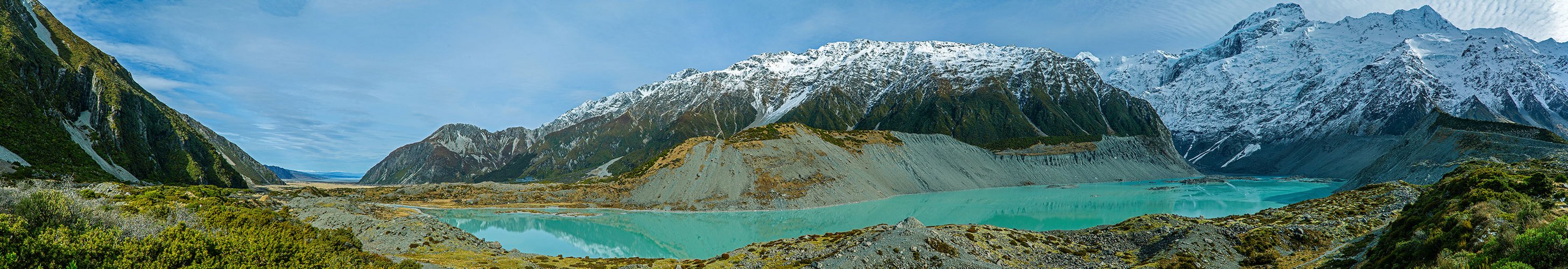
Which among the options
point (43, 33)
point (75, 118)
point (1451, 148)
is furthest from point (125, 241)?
point (1451, 148)

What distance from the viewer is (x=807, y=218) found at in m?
83.1

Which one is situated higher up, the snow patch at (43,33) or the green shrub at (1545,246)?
the snow patch at (43,33)

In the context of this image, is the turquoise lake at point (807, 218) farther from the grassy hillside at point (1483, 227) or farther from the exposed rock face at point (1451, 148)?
the grassy hillside at point (1483, 227)

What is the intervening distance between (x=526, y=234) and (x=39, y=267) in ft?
208

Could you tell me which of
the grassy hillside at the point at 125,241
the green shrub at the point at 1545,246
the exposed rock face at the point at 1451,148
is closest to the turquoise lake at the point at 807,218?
the exposed rock face at the point at 1451,148

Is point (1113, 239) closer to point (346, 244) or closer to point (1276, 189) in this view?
point (346, 244)

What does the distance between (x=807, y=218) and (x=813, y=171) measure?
27.0 m

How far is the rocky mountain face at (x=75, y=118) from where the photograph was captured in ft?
181

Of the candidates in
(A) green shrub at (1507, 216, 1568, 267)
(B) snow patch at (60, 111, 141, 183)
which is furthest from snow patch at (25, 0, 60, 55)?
(A) green shrub at (1507, 216, 1568, 267)

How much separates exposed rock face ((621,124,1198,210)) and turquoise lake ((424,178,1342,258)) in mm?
4460

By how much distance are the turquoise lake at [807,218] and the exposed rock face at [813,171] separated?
176 inches

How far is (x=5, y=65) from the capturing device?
62062 mm

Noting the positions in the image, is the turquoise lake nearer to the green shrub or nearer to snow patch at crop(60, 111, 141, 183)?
snow patch at crop(60, 111, 141, 183)

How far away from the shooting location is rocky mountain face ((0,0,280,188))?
5522 centimetres
